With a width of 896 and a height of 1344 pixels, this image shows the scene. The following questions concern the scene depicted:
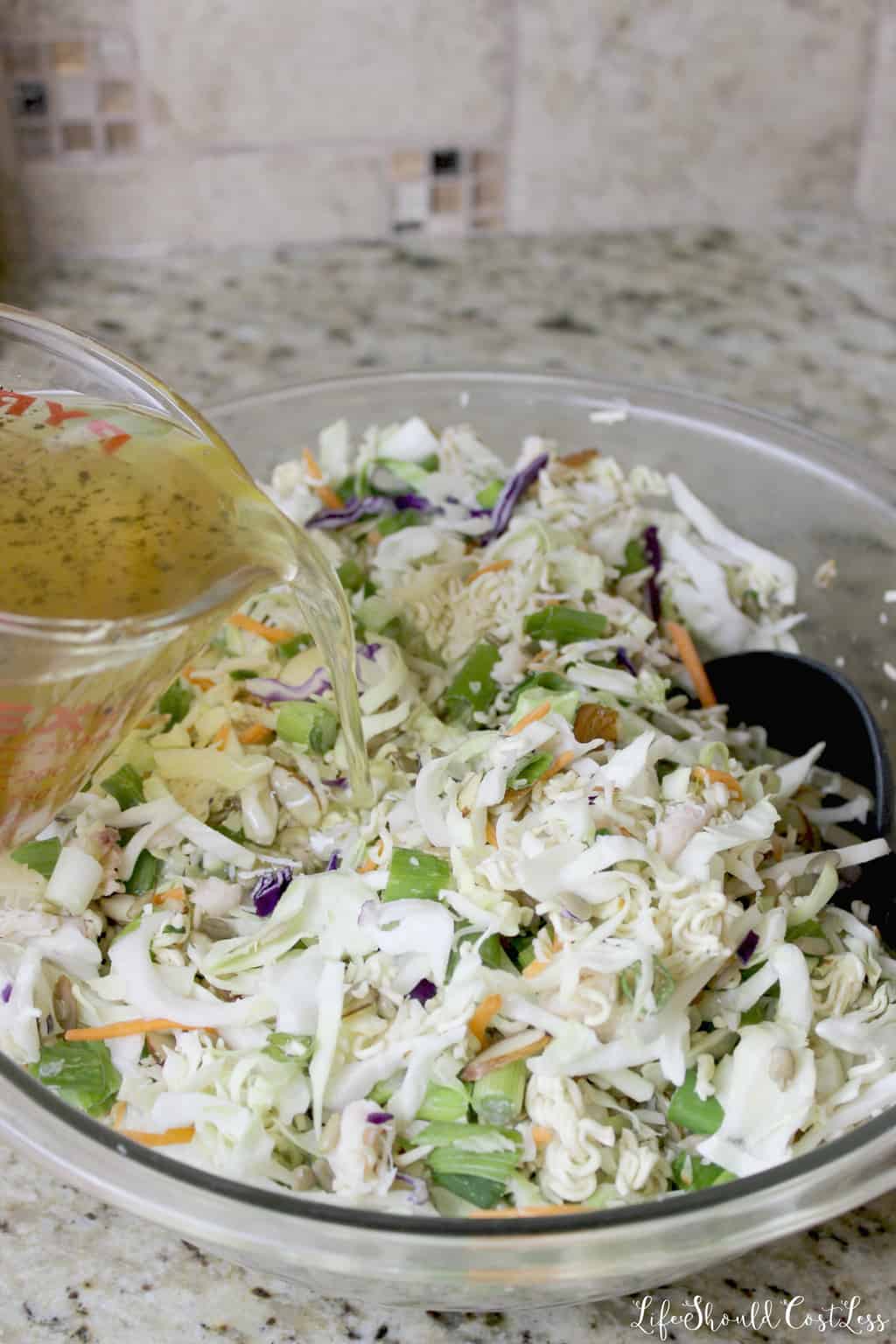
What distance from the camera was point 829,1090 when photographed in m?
1.21

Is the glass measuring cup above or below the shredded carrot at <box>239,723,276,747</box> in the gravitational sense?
above

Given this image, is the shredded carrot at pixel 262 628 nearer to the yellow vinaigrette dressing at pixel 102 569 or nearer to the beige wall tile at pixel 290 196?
the yellow vinaigrette dressing at pixel 102 569

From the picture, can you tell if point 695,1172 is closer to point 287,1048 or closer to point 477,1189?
point 477,1189

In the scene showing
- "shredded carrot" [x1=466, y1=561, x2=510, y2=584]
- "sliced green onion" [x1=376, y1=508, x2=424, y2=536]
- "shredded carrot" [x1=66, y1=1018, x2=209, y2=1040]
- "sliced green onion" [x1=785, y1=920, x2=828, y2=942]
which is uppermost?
"shredded carrot" [x1=466, y1=561, x2=510, y2=584]

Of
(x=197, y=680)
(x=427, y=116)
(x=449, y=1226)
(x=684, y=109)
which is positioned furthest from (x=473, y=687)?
(x=684, y=109)

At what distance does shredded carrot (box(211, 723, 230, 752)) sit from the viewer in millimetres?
1473

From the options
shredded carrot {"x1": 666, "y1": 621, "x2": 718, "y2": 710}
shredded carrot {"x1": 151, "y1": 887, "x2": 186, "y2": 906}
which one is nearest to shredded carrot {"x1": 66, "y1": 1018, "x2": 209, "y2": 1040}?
shredded carrot {"x1": 151, "y1": 887, "x2": 186, "y2": 906}

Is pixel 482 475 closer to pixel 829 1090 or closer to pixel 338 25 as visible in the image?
pixel 829 1090

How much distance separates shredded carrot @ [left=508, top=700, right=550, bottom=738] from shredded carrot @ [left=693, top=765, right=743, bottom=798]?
0.50ft

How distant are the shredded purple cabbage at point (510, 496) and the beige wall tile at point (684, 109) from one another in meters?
1.11

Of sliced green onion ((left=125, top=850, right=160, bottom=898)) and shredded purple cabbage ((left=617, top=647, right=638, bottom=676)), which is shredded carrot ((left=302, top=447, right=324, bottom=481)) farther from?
sliced green onion ((left=125, top=850, right=160, bottom=898))

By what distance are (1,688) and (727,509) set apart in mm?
1095

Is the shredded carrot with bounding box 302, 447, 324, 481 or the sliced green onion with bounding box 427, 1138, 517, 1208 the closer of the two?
the sliced green onion with bounding box 427, 1138, 517, 1208

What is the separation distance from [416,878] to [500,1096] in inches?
8.0
